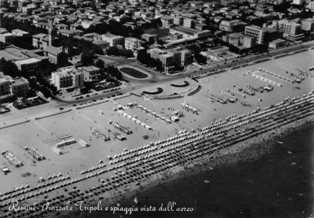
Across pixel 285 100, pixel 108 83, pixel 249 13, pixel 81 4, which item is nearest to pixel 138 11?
pixel 81 4

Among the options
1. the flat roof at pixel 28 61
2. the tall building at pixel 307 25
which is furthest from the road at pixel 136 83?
the flat roof at pixel 28 61

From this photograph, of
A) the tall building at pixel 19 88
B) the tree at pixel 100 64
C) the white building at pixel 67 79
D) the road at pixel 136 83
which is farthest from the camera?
the tree at pixel 100 64

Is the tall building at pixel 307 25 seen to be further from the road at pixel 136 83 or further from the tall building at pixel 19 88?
the tall building at pixel 19 88

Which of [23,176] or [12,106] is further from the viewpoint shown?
[12,106]

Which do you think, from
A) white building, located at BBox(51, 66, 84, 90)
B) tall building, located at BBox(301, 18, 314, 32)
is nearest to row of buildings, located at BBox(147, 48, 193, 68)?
white building, located at BBox(51, 66, 84, 90)

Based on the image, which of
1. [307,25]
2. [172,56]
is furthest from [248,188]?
[307,25]

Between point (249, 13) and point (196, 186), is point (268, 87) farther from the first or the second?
point (249, 13)

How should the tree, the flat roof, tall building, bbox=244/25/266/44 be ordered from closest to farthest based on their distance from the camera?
the flat roof
the tree
tall building, bbox=244/25/266/44

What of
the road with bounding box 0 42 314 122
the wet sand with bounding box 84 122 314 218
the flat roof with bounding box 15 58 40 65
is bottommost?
the wet sand with bounding box 84 122 314 218

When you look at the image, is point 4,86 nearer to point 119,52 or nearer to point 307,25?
point 119,52

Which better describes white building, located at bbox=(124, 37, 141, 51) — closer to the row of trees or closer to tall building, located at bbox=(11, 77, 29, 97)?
the row of trees

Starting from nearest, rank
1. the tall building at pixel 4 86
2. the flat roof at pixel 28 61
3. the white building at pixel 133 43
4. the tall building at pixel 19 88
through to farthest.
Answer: the tall building at pixel 4 86
the tall building at pixel 19 88
the flat roof at pixel 28 61
the white building at pixel 133 43
